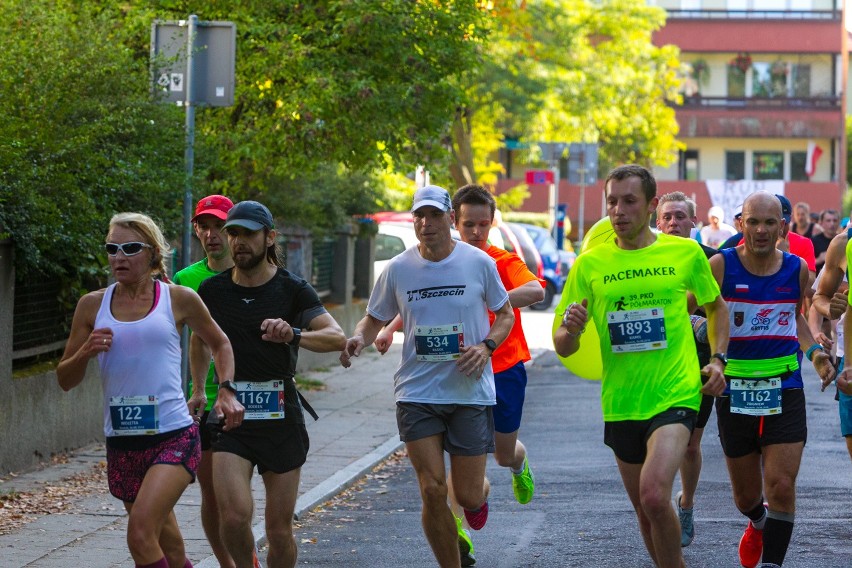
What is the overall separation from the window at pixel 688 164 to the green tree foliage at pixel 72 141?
6225 centimetres

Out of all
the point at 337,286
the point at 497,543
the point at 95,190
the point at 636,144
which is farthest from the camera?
the point at 636,144

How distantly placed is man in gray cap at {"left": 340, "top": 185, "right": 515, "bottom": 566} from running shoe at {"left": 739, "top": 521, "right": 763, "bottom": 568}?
1459mm

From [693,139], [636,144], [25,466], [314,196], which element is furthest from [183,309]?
[693,139]

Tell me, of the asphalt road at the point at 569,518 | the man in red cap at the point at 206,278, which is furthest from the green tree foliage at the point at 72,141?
the man in red cap at the point at 206,278

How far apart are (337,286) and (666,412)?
1601 centimetres

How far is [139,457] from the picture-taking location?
619 cm

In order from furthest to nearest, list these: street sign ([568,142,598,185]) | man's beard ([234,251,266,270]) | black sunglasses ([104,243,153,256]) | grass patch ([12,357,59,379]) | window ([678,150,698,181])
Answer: window ([678,150,698,181]) < street sign ([568,142,598,185]) < grass patch ([12,357,59,379]) < man's beard ([234,251,266,270]) < black sunglasses ([104,243,153,256])

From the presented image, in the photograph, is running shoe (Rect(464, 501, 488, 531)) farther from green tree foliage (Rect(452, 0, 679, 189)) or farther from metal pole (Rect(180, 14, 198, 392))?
green tree foliage (Rect(452, 0, 679, 189))

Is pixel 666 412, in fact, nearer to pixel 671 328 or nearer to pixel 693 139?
pixel 671 328

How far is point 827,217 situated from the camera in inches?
826

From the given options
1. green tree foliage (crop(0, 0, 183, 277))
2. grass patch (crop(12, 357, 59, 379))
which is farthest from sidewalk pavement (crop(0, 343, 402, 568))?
green tree foliage (crop(0, 0, 183, 277))

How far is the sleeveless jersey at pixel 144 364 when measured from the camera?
616 cm

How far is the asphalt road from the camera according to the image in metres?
8.53

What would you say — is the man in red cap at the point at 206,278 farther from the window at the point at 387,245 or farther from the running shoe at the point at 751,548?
the window at the point at 387,245
